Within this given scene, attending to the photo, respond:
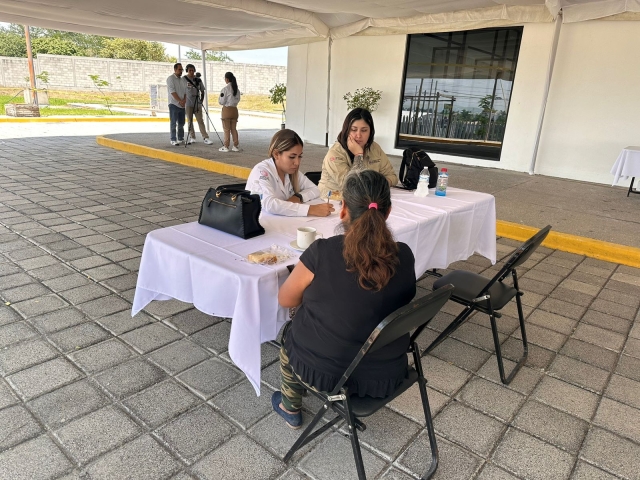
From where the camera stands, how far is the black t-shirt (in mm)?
1421

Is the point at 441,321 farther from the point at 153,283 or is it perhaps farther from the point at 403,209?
the point at 153,283

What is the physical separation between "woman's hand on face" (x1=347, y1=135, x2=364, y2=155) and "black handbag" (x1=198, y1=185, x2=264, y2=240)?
4.42ft

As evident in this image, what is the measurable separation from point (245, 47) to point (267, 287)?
10.5 metres

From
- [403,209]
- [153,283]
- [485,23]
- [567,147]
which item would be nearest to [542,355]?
[403,209]

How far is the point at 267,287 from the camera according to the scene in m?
1.71

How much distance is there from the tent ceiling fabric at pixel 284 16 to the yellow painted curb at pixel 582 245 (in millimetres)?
3634

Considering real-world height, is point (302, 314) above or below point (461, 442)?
above

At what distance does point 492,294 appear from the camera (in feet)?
7.63

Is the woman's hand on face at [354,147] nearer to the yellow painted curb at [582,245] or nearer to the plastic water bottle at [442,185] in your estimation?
the plastic water bottle at [442,185]

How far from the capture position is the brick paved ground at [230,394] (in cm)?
167

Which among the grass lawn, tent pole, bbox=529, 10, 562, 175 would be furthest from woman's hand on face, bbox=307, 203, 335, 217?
the grass lawn

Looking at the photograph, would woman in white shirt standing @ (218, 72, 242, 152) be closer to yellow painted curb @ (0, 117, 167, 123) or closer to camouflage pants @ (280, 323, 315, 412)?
yellow painted curb @ (0, 117, 167, 123)

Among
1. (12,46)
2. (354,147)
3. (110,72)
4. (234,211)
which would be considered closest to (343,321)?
(234,211)

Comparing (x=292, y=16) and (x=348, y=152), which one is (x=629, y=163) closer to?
(x=348, y=152)
